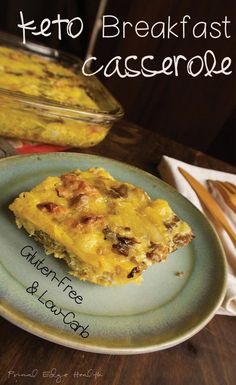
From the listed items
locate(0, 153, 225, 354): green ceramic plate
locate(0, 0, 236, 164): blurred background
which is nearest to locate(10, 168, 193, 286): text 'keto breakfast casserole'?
locate(0, 153, 225, 354): green ceramic plate

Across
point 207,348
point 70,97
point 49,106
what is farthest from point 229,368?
point 70,97

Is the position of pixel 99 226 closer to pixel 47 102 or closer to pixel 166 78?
pixel 47 102

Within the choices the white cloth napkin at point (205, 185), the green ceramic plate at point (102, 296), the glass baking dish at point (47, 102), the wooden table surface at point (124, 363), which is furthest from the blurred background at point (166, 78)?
the wooden table surface at point (124, 363)

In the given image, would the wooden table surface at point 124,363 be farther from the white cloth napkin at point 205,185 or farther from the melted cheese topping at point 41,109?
the melted cheese topping at point 41,109

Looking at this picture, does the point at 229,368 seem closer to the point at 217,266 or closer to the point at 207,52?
the point at 217,266

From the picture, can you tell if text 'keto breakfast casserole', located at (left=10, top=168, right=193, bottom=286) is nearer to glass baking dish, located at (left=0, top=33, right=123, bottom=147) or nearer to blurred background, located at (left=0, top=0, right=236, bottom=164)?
glass baking dish, located at (left=0, top=33, right=123, bottom=147)

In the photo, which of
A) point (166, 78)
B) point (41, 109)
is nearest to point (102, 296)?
point (41, 109)
